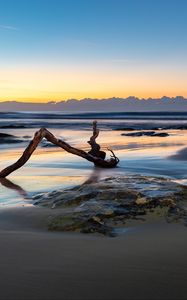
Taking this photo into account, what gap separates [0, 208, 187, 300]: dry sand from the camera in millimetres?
3506

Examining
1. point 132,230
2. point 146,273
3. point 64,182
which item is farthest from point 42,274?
point 64,182

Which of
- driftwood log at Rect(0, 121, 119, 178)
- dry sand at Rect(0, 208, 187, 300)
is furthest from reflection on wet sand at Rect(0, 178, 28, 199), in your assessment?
dry sand at Rect(0, 208, 187, 300)

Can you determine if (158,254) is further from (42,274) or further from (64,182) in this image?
(64,182)

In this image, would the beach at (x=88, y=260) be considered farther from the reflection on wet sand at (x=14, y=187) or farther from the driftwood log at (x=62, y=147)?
the driftwood log at (x=62, y=147)

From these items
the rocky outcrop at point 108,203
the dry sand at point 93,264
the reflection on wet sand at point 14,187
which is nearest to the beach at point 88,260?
the dry sand at point 93,264

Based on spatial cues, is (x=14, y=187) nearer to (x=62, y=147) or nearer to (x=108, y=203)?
(x=62, y=147)

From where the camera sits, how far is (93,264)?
4.13 m

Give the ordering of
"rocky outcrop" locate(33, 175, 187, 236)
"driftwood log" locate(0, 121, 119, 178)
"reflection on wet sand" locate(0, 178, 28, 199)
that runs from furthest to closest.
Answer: "driftwood log" locate(0, 121, 119, 178) → "reflection on wet sand" locate(0, 178, 28, 199) → "rocky outcrop" locate(33, 175, 187, 236)

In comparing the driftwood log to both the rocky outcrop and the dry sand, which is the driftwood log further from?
the dry sand

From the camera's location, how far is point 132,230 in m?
5.38

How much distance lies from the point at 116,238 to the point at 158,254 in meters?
0.69

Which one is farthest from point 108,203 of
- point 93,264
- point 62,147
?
point 62,147

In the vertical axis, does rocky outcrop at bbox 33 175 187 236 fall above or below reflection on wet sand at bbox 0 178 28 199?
above

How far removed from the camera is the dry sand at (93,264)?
3.51 m
